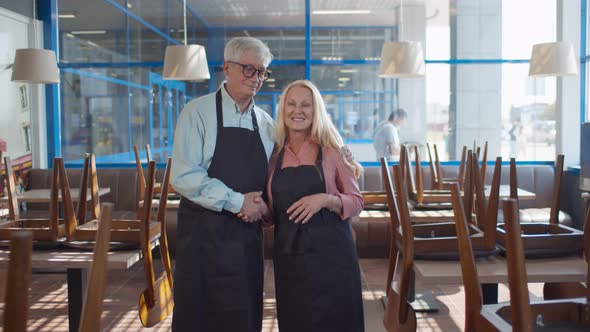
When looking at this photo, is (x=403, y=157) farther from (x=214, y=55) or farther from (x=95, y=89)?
(x=95, y=89)

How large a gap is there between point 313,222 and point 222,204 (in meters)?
0.34

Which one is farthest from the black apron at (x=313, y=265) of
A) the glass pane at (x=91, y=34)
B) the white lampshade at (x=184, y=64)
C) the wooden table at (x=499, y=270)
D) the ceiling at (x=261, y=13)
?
the glass pane at (x=91, y=34)

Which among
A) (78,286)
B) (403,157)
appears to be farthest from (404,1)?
(78,286)

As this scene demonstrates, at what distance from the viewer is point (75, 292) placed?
3.35m

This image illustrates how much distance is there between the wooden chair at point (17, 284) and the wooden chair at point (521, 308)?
3.19ft

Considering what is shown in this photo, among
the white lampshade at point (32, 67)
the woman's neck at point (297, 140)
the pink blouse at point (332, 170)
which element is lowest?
the pink blouse at point (332, 170)

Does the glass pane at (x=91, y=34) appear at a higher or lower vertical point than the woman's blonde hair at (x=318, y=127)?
higher

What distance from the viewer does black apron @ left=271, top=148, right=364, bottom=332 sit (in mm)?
2398

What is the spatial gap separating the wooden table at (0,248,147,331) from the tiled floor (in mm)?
441

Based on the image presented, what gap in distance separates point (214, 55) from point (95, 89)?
1.54m

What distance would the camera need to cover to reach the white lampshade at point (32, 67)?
20.7ft

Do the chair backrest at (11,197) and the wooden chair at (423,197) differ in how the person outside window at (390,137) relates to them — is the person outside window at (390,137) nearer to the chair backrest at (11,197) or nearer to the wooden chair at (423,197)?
the wooden chair at (423,197)

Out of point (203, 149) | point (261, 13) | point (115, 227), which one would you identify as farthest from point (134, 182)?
point (203, 149)

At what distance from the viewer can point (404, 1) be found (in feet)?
26.5
